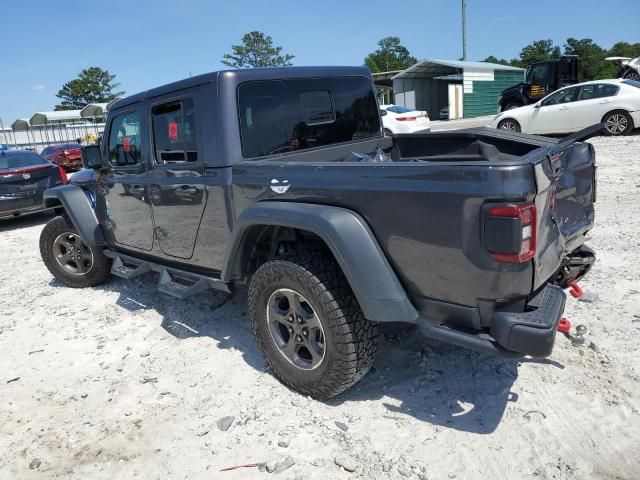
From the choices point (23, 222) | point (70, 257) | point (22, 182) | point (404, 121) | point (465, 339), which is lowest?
point (23, 222)

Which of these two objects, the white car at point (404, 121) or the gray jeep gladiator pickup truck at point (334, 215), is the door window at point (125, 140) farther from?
the white car at point (404, 121)

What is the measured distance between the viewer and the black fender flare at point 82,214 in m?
4.88

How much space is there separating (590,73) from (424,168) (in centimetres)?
6522

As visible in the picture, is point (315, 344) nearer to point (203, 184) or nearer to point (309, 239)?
point (309, 239)

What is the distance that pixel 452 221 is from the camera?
2.23 meters

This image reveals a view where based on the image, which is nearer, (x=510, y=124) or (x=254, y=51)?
(x=510, y=124)

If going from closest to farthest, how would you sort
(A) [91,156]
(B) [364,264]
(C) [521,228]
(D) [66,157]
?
(C) [521,228]
(B) [364,264]
(A) [91,156]
(D) [66,157]

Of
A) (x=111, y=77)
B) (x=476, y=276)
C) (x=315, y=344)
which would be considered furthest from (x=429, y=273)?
(x=111, y=77)

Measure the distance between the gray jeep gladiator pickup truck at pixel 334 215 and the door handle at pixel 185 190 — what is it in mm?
14

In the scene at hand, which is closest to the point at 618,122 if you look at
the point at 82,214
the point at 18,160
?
the point at 82,214

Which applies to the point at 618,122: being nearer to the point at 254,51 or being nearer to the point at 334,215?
the point at 334,215

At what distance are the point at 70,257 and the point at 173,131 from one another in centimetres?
261

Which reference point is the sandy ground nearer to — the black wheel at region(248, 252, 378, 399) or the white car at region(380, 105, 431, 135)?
the black wheel at region(248, 252, 378, 399)

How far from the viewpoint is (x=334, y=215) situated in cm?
257
